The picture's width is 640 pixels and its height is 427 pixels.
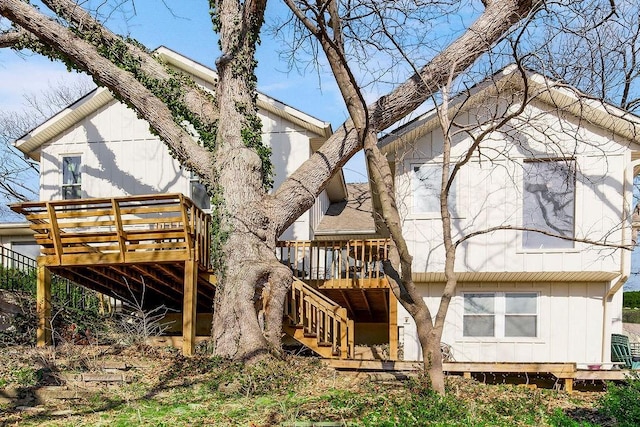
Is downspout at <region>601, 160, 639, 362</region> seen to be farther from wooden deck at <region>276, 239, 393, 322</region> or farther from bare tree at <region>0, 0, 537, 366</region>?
wooden deck at <region>276, 239, 393, 322</region>

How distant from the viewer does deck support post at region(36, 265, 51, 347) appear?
11211 millimetres

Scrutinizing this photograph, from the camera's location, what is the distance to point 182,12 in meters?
11.1

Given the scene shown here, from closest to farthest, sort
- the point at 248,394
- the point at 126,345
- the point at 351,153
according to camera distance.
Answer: the point at 248,394
the point at 126,345
the point at 351,153

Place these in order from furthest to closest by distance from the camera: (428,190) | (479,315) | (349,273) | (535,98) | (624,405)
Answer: (349,273)
(479,315)
(428,190)
(535,98)
(624,405)

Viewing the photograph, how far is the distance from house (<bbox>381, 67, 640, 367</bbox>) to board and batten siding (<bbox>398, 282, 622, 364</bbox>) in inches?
0.8

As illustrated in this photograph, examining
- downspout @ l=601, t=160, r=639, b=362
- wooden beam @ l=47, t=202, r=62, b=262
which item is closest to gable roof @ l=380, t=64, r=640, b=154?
downspout @ l=601, t=160, r=639, b=362

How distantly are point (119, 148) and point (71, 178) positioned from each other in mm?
1488

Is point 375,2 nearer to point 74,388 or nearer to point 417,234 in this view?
point 417,234

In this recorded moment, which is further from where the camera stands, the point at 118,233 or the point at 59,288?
the point at 59,288

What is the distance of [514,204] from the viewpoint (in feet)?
38.7

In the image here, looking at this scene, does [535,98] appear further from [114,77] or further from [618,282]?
[114,77]

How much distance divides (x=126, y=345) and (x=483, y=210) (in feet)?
23.5

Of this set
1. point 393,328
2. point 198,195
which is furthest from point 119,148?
point 393,328

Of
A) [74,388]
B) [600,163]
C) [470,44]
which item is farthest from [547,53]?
[74,388]
